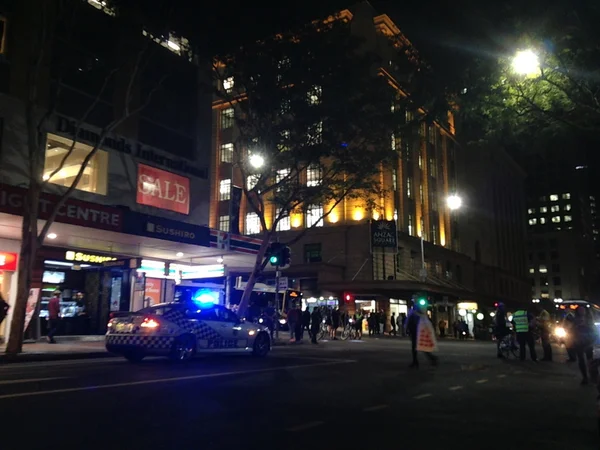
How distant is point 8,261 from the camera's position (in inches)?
781

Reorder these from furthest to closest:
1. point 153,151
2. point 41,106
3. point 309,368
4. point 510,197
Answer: point 510,197 < point 153,151 < point 41,106 < point 309,368

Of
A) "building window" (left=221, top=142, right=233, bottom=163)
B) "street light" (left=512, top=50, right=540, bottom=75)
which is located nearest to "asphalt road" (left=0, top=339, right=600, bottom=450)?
"street light" (left=512, top=50, right=540, bottom=75)

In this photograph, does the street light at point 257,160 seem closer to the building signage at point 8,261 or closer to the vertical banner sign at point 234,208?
the vertical banner sign at point 234,208

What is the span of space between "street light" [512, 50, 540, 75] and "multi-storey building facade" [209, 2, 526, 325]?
24.0 metres

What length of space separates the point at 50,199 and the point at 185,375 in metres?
9.32

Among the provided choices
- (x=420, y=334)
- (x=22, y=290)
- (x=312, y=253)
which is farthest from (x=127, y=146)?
(x=312, y=253)

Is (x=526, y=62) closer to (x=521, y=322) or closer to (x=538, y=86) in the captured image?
(x=538, y=86)

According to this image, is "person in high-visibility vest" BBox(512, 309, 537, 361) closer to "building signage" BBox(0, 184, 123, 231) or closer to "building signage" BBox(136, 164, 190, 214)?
"building signage" BBox(0, 184, 123, 231)

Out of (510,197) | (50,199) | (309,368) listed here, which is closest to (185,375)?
(309,368)

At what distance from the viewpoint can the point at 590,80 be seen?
12.0 m

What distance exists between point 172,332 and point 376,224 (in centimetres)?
3211

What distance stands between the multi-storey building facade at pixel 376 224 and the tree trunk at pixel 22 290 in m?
23.4

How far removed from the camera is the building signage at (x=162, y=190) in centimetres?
2297

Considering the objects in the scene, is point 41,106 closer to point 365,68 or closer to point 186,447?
point 365,68
